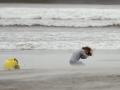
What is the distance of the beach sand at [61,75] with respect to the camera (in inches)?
428

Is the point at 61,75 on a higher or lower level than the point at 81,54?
lower

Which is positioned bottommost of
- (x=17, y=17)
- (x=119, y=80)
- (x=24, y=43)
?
(x=119, y=80)

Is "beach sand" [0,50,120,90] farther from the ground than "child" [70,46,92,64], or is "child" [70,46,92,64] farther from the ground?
"child" [70,46,92,64]

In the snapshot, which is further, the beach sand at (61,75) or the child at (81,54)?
the child at (81,54)

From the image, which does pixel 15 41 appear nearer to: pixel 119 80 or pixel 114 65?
pixel 114 65

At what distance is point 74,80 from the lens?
37.7 feet

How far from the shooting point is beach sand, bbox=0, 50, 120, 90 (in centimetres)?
1087

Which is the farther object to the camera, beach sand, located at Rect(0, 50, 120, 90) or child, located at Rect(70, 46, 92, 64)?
child, located at Rect(70, 46, 92, 64)

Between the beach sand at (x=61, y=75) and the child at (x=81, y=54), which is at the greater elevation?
the child at (x=81, y=54)

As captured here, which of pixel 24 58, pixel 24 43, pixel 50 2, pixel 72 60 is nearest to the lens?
pixel 72 60

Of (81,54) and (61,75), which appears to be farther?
(81,54)

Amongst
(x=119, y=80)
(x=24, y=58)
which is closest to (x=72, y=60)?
(x=24, y=58)

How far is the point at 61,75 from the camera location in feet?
40.2

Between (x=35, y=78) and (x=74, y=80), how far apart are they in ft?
3.04
